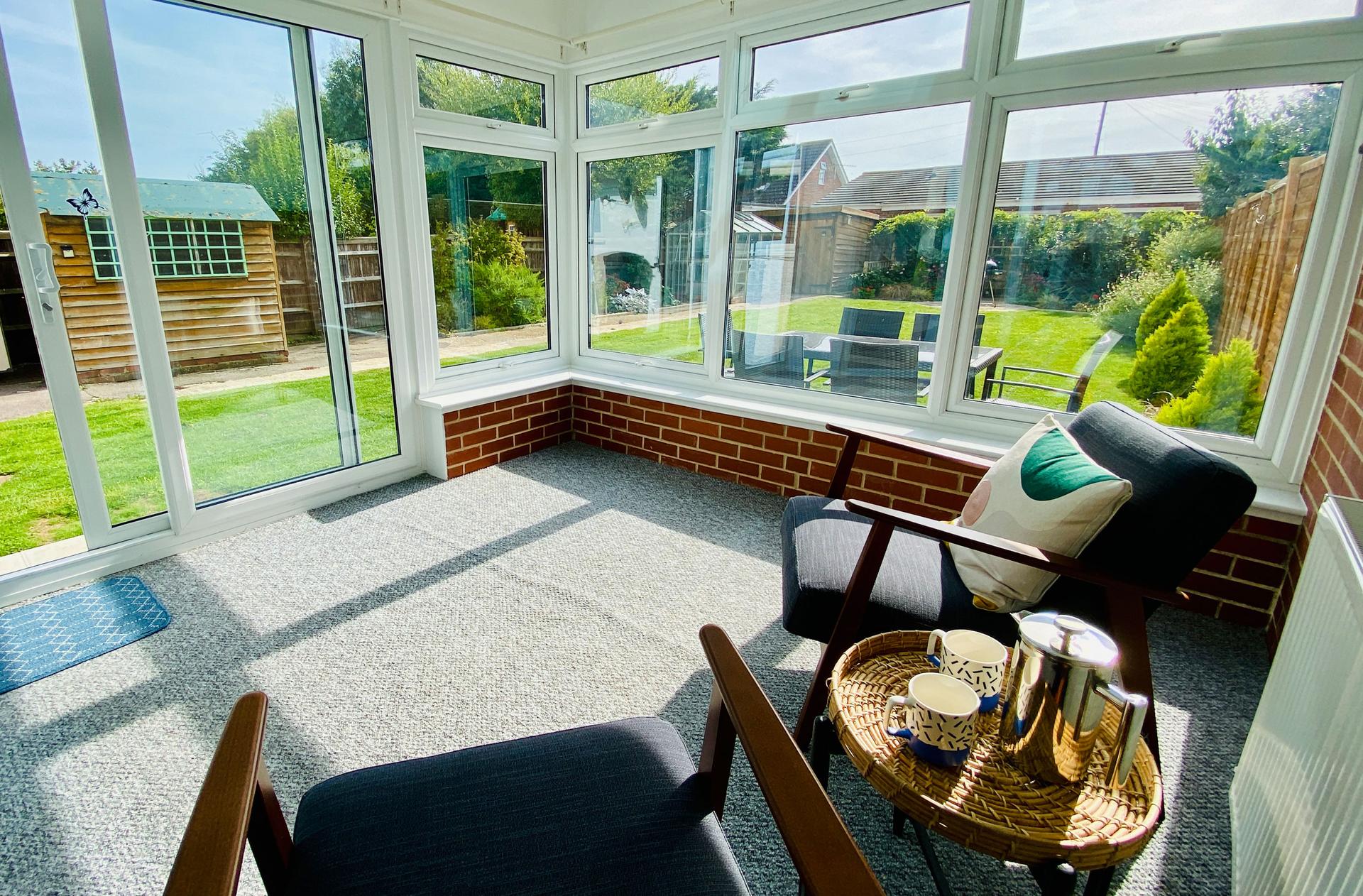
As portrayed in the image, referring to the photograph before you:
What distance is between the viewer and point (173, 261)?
2.45 meters

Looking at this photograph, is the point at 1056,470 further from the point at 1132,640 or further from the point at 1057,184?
the point at 1057,184

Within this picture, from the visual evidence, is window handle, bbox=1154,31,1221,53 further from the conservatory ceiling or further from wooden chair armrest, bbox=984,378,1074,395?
the conservatory ceiling

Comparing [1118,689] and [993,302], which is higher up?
[993,302]

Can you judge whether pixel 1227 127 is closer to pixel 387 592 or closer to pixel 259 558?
pixel 387 592

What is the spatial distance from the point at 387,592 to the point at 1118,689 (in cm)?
218

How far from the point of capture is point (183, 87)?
2.38m

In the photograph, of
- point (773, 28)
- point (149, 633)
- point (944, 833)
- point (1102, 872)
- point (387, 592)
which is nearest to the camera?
point (944, 833)

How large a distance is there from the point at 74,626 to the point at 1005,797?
104 inches

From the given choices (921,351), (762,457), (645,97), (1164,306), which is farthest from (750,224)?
(1164,306)

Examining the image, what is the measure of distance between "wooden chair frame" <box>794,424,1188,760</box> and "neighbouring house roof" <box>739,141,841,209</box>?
207cm

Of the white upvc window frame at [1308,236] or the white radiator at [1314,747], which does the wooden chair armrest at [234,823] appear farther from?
the white upvc window frame at [1308,236]

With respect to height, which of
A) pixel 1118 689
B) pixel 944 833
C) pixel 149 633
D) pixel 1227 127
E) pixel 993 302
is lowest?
pixel 149 633

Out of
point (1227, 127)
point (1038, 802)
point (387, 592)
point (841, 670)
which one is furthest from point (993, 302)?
point (387, 592)

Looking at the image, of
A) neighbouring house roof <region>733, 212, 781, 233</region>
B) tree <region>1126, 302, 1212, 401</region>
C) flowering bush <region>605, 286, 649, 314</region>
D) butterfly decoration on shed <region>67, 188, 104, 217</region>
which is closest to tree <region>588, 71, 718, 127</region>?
neighbouring house roof <region>733, 212, 781, 233</region>
